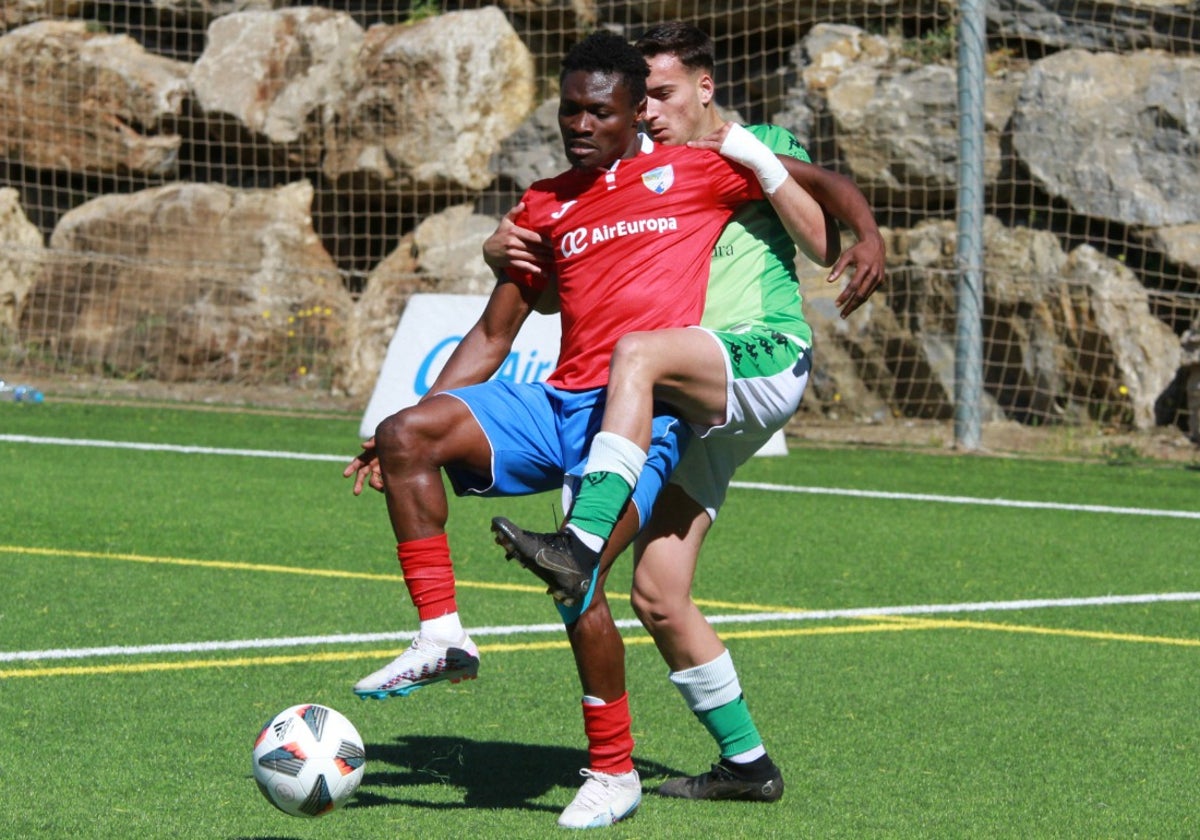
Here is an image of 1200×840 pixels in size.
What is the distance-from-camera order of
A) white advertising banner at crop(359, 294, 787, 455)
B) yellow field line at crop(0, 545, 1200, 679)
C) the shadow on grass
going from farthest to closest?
white advertising banner at crop(359, 294, 787, 455)
yellow field line at crop(0, 545, 1200, 679)
the shadow on grass

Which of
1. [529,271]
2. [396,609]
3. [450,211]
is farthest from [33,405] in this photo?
[529,271]

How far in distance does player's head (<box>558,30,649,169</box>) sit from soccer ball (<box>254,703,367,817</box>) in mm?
1548

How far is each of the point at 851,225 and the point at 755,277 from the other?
11.8 inches

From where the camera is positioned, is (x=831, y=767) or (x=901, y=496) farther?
(x=901, y=496)

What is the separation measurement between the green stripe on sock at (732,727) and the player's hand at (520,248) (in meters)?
1.27

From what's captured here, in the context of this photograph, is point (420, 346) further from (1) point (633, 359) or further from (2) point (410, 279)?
(1) point (633, 359)

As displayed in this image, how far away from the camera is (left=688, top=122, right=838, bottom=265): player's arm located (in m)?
4.54

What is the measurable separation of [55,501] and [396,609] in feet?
11.1

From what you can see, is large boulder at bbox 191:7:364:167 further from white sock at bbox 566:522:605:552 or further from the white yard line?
white sock at bbox 566:522:605:552

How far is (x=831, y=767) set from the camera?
4.77 meters

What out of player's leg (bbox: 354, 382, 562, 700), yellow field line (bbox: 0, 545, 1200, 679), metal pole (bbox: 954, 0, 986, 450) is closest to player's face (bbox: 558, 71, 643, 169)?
player's leg (bbox: 354, 382, 562, 700)

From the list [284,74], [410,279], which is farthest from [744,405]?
[284,74]

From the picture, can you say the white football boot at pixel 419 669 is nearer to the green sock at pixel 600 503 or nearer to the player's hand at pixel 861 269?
the green sock at pixel 600 503

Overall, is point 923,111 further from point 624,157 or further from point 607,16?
point 624,157
